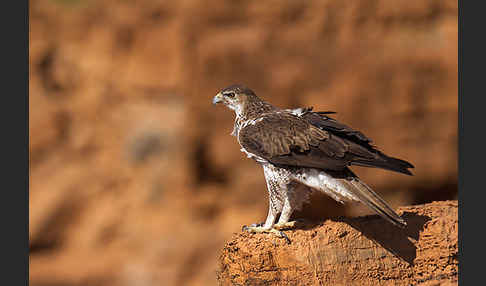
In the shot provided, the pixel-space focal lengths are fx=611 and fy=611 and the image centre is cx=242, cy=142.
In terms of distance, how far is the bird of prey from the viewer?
18.3ft

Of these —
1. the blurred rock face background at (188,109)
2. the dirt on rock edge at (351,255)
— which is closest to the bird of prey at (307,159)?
the dirt on rock edge at (351,255)

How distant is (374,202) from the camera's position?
546 centimetres

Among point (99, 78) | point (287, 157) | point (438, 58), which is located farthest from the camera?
point (99, 78)

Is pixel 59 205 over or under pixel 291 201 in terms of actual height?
over

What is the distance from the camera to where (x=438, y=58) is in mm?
9750

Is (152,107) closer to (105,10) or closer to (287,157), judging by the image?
(105,10)

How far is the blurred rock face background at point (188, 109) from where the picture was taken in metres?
9.75

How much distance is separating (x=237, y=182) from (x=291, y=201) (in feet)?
13.9

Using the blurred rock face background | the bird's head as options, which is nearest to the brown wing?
the bird's head

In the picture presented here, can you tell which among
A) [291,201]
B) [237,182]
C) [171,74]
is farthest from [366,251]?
[171,74]

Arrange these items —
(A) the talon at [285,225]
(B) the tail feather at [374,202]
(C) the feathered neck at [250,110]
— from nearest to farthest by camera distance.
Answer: (B) the tail feather at [374,202] < (A) the talon at [285,225] < (C) the feathered neck at [250,110]

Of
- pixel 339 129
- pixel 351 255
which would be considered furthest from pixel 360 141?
pixel 351 255

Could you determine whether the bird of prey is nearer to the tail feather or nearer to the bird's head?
the tail feather

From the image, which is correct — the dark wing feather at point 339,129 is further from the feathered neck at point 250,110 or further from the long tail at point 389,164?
the feathered neck at point 250,110
